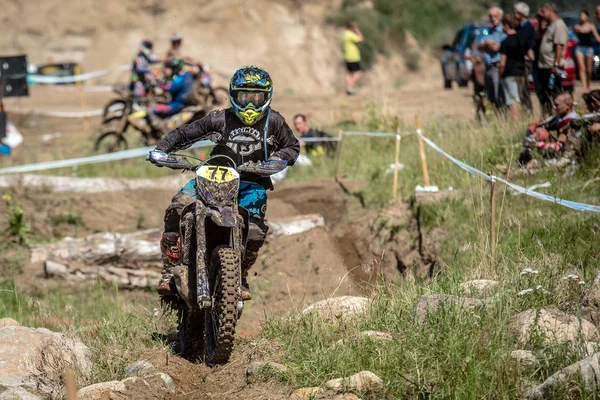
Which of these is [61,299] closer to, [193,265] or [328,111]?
[193,265]

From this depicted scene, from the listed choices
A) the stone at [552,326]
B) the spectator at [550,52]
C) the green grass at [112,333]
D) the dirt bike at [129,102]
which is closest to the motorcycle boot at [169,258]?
the green grass at [112,333]

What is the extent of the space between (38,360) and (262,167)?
2100 mm

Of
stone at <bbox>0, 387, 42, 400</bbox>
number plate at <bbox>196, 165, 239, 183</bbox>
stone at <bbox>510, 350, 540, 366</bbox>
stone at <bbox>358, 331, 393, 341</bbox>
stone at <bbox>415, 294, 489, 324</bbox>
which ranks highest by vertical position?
number plate at <bbox>196, 165, 239, 183</bbox>

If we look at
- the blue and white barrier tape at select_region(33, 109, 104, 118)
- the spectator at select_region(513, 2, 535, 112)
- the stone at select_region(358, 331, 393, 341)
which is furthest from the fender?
the blue and white barrier tape at select_region(33, 109, 104, 118)

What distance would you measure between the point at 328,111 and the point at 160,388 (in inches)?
568

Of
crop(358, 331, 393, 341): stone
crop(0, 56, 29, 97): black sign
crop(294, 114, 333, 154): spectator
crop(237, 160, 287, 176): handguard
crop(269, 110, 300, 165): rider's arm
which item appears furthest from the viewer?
crop(294, 114, 333, 154): spectator

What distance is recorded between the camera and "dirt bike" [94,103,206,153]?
16.4m

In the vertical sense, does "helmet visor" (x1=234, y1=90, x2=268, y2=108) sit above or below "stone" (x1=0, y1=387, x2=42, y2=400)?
above

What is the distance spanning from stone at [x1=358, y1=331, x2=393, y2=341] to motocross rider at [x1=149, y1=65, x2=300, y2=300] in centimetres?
131

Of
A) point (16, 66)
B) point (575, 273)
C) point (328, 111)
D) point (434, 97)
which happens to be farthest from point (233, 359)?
point (434, 97)

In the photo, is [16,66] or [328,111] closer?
[16,66]

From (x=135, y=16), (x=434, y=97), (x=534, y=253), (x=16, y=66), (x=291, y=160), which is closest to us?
(x=291, y=160)

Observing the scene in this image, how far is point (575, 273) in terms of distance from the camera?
6.63 meters

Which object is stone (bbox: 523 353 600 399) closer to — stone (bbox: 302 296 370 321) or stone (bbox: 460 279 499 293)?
stone (bbox: 460 279 499 293)
